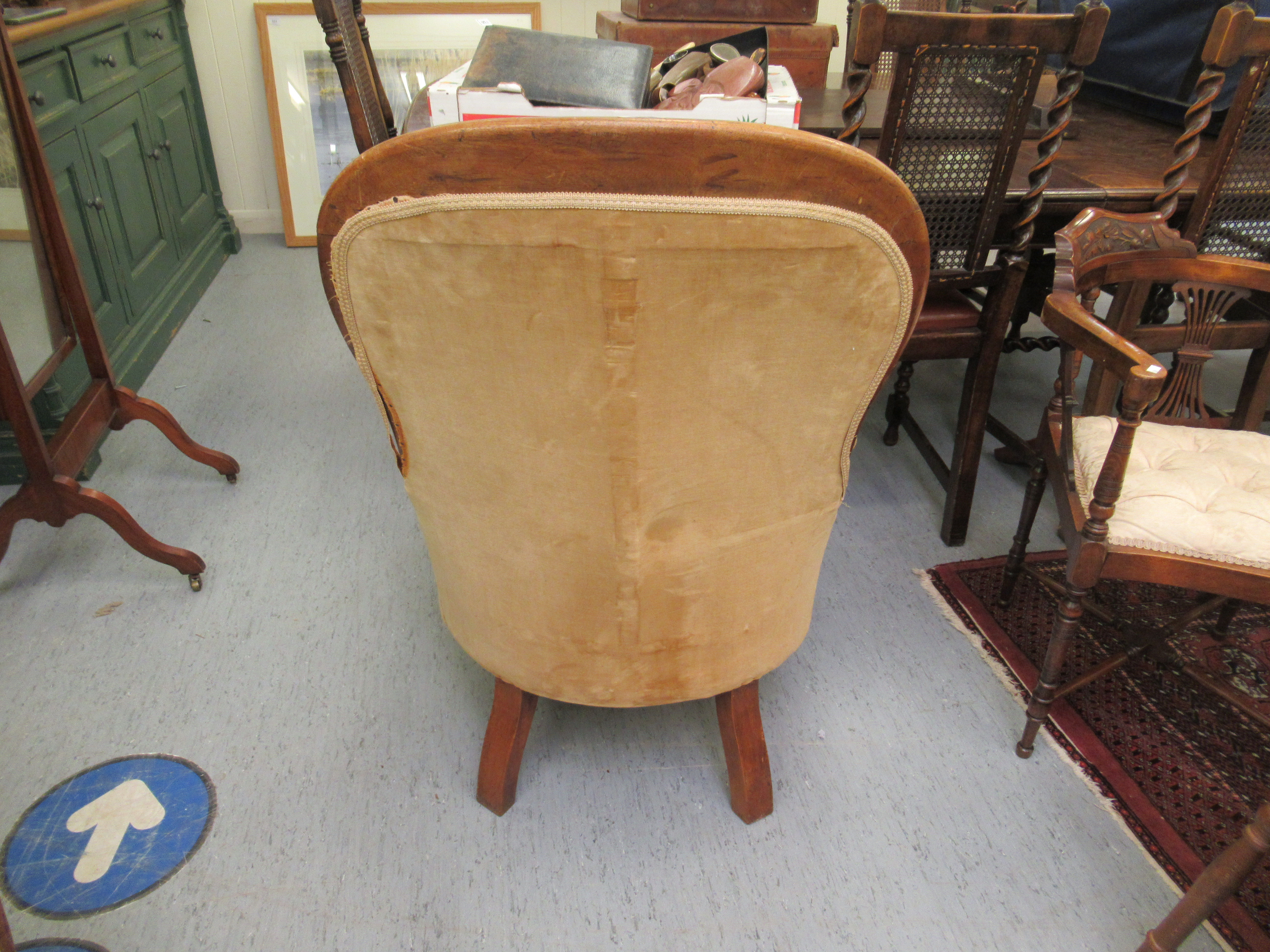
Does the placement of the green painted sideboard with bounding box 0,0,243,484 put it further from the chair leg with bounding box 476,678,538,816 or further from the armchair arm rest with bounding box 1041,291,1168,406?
the armchair arm rest with bounding box 1041,291,1168,406

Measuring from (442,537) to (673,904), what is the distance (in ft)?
2.03

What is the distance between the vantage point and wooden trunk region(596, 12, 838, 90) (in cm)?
262

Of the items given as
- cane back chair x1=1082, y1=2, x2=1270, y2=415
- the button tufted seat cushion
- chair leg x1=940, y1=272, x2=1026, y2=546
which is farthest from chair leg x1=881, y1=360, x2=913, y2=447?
the button tufted seat cushion

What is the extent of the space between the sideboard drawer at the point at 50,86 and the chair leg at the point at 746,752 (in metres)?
2.04

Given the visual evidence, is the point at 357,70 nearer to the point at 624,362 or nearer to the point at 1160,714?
the point at 624,362

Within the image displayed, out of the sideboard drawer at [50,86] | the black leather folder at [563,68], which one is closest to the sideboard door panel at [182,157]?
the sideboard drawer at [50,86]

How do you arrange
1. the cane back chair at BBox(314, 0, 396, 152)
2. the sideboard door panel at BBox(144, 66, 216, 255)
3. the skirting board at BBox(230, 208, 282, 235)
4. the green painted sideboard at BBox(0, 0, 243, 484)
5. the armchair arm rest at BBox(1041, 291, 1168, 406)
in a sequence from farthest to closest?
the skirting board at BBox(230, 208, 282, 235)
the sideboard door panel at BBox(144, 66, 216, 255)
the green painted sideboard at BBox(0, 0, 243, 484)
the cane back chair at BBox(314, 0, 396, 152)
the armchair arm rest at BBox(1041, 291, 1168, 406)

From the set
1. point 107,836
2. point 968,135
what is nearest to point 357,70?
point 968,135

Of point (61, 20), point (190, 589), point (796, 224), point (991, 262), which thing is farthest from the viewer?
point (991, 262)

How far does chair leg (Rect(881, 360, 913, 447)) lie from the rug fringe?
0.54 m

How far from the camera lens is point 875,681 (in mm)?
1569

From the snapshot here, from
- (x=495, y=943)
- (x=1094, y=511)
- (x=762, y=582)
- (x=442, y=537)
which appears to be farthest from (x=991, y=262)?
(x=495, y=943)

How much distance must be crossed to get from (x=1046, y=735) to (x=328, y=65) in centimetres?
336

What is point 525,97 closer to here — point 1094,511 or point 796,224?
point 796,224
